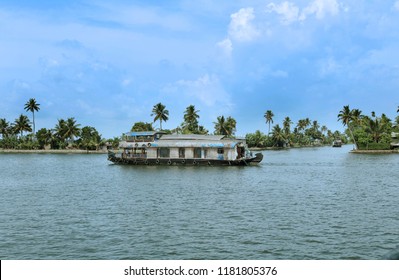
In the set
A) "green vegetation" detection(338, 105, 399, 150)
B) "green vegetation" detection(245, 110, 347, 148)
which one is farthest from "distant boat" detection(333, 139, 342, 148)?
"green vegetation" detection(338, 105, 399, 150)

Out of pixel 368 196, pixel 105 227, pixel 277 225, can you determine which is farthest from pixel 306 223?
pixel 368 196

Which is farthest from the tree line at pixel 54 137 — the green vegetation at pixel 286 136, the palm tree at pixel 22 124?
the green vegetation at pixel 286 136

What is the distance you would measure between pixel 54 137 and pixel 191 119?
39062mm

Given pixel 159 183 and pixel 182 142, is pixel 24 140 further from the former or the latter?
pixel 159 183

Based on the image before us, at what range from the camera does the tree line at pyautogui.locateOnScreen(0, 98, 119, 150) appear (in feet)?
373

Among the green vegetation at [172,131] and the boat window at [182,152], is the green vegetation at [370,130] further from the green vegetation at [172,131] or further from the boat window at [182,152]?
the boat window at [182,152]

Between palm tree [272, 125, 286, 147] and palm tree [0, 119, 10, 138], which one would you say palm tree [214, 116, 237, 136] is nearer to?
palm tree [272, 125, 286, 147]

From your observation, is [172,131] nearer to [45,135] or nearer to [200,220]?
[45,135]

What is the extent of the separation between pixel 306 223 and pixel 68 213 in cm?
1239

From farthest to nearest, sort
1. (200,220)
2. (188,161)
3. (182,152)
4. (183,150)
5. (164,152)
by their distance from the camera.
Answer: (164,152) → (182,152) → (183,150) → (188,161) → (200,220)

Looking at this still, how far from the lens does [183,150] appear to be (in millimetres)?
56531

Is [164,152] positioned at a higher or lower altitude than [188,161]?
higher

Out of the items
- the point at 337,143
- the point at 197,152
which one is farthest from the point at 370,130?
the point at 337,143
